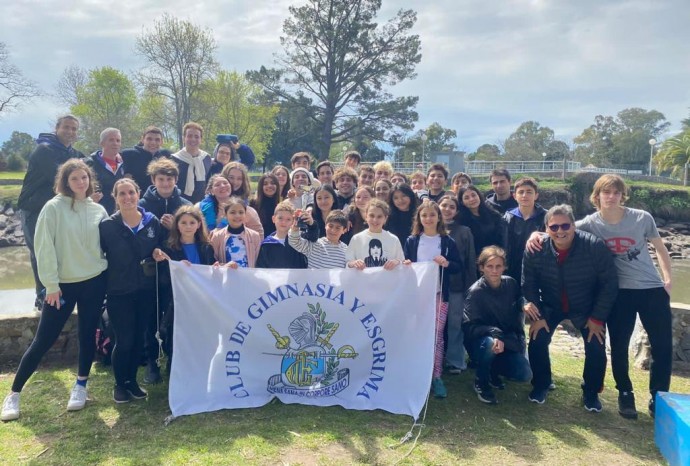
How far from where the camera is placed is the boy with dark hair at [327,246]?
461 cm

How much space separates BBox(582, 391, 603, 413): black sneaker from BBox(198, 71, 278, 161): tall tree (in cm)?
2942

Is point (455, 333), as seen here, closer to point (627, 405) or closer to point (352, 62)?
point (627, 405)

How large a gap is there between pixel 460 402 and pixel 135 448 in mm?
2731

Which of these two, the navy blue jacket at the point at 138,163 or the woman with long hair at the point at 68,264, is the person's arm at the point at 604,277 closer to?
the woman with long hair at the point at 68,264

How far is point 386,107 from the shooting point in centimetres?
3077

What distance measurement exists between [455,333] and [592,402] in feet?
4.38

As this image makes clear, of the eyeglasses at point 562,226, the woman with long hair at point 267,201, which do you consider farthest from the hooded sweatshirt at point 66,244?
the eyeglasses at point 562,226

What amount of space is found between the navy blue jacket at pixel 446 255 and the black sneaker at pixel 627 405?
174cm

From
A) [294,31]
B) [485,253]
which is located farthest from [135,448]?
[294,31]

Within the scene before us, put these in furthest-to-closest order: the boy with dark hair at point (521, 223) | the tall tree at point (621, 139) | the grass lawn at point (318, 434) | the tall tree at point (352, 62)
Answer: the tall tree at point (621, 139) < the tall tree at point (352, 62) < the boy with dark hair at point (521, 223) < the grass lawn at point (318, 434)

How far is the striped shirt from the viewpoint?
4.64m

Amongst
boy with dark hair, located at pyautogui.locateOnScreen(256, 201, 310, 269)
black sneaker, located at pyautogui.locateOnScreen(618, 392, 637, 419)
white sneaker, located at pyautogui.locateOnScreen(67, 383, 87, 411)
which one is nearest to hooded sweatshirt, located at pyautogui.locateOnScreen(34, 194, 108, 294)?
white sneaker, located at pyautogui.locateOnScreen(67, 383, 87, 411)

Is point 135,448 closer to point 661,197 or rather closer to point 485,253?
point 485,253

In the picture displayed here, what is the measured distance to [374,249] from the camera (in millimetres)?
4574
